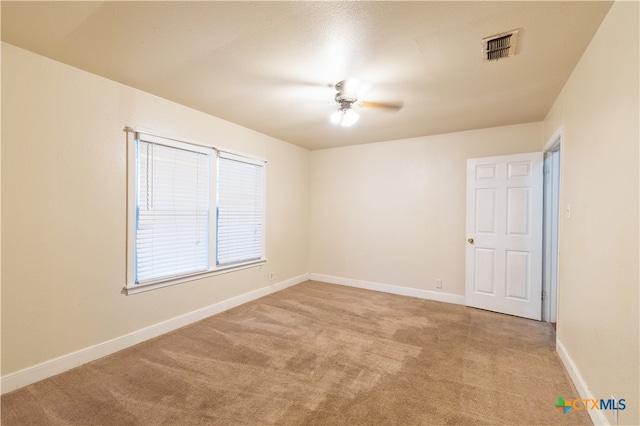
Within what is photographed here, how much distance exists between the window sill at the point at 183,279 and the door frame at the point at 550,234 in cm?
375

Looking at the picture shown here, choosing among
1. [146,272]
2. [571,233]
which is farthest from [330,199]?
[571,233]

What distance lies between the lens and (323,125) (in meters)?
3.82

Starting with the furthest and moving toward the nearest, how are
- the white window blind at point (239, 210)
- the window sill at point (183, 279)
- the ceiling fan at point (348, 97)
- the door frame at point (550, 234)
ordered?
the white window blind at point (239, 210), the door frame at point (550, 234), the window sill at point (183, 279), the ceiling fan at point (348, 97)

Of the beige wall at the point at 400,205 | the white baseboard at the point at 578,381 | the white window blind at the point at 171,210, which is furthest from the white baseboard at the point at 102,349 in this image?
the white baseboard at the point at 578,381

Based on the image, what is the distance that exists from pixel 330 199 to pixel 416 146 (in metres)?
1.74

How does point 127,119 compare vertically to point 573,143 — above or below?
above

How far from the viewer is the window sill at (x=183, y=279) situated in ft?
9.02

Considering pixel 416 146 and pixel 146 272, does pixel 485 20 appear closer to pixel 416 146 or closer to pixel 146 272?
pixel 416 146

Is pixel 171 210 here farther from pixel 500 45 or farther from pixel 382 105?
pixel 500 45

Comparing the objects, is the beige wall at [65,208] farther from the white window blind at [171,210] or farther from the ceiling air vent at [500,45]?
the ceiling air vent at [500,45]

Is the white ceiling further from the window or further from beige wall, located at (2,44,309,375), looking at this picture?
the window

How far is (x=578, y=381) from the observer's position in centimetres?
204

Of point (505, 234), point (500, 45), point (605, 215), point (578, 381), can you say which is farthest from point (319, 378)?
point (505, 234)

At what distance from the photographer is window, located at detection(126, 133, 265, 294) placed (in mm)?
2826
